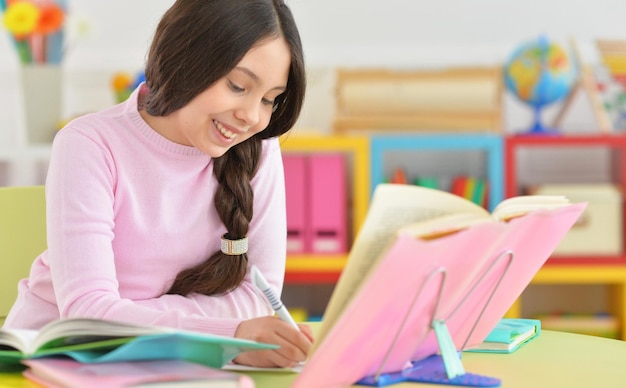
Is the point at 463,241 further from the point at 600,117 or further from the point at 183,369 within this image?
the point at 600,117

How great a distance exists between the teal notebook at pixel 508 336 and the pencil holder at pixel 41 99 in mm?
2074

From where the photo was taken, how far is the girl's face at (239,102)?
121cm

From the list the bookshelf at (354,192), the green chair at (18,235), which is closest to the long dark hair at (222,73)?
the green chair at (18,235)

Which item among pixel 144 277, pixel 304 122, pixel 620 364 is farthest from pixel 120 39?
pixel 620 364

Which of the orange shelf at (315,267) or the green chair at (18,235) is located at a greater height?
the green chair at (18,235)

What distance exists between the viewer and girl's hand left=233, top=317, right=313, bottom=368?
1.01m

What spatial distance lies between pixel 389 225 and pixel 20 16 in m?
2.30

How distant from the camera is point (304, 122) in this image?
10.8ft

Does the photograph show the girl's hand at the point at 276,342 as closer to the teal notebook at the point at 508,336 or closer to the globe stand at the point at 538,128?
the teal notebook at the point at 508,336

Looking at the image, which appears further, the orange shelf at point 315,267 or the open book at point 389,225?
the orange shelf at point 315,267

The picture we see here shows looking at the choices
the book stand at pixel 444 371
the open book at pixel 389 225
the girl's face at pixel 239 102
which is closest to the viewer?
the open book at pixel 389 225

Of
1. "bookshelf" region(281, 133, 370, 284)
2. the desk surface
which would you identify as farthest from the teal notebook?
"bookshelf" region(281, 133, 370, 284)

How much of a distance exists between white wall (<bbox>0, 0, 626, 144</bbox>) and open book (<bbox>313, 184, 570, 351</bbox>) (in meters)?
2.43

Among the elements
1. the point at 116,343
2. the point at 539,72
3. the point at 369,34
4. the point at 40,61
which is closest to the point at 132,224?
the point at 116,343
